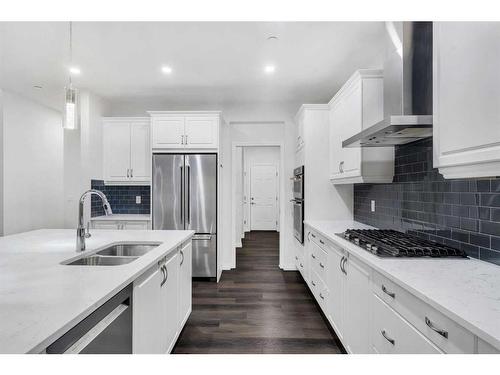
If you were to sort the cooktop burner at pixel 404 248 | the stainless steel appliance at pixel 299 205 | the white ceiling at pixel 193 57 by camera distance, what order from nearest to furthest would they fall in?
the cooktop burner at pixel 404 248
the white ceiling at pixel 193 57
the stainless steel appliance at pixel 299 205

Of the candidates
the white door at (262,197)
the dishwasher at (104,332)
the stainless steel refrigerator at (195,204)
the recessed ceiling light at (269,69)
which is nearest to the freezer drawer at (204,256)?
the stainless steel refrigerator at (195,204)

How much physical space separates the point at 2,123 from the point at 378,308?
5451 mm

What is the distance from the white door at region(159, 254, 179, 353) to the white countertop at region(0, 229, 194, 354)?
0.17 m

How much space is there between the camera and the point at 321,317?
2.82 m

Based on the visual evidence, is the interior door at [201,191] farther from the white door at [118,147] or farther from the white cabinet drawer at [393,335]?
the white cabinet drawer at [393,335]

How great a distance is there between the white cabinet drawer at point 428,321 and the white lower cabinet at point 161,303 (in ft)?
4.12

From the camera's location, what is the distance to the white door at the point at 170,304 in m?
1.85

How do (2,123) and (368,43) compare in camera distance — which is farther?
(2,123)

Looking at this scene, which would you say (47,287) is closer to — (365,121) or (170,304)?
(170,304)

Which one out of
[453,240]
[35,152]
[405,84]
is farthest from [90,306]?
[35,152]

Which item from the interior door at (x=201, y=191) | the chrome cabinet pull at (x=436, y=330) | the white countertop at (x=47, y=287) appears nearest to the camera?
the white countertop at (x=47, y=287)

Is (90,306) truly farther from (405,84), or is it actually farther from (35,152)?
(35,152)

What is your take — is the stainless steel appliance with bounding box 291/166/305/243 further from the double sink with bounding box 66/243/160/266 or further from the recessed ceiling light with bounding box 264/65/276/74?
the double sink with bounding box 66/243/160/266

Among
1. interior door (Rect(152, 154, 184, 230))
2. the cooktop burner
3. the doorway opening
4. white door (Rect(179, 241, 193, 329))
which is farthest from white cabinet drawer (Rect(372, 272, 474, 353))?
the doorway opening
